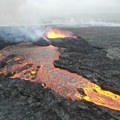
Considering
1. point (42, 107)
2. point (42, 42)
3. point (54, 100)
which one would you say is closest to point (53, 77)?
point (54, 100)

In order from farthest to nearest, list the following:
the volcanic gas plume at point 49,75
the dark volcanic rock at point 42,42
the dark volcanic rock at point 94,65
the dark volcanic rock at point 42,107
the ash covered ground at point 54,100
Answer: the dark volcanic rock at point 42,42 < the dark volcanic rock at point 94,65 < the volcanic gas plume at point 49,75 < the ash covered ground at point 54,100 < the dark volcanic rock at point 42,107

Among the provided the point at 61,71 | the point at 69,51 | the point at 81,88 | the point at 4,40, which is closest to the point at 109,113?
the point at 81,88

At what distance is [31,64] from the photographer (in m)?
24.7

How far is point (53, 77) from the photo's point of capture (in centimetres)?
2102

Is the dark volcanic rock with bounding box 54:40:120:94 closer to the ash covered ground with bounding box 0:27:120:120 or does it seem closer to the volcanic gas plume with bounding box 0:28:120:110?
the ash covered ground with bounding box 0:27:120:120

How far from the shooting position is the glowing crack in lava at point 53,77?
17281 mm

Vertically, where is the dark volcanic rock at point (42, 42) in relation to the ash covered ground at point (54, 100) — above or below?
above

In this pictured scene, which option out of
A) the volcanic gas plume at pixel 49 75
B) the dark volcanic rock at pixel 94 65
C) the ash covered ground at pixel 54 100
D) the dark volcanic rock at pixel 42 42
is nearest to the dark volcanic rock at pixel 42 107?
the ash covered ground at pixel 54 100

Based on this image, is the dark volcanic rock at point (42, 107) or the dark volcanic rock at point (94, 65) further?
the dark volcanic rock at point (94, 65)

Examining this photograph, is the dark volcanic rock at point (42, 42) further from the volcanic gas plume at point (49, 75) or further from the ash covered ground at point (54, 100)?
the ash covered ground at point (54, 100)

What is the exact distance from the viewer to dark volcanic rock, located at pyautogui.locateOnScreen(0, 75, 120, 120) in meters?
14.3

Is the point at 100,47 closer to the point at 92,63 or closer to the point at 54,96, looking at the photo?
the point at 92,63

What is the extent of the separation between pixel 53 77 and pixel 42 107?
605 centimetres

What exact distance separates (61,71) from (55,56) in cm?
609
